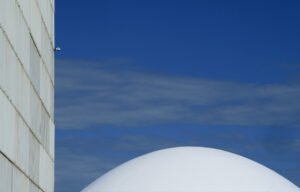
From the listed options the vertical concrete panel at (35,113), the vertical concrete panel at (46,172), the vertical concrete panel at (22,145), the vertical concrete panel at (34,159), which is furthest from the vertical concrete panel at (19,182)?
the vertical concrete panel at (46,172)

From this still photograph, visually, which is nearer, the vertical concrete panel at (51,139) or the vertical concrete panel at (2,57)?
the vertical concrete panel at (2,57)

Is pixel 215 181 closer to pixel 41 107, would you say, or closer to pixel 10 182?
pixel 41 107

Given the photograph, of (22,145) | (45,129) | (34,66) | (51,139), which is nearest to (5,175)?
(22,145)

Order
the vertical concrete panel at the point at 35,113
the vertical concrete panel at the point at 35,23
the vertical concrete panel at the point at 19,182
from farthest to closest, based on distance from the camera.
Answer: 1. the vertical concrete panel at the point at 35,113
2. the vertical concrete panel at the point at 35,23
3. the vertical concrete panel at the point at 19,182

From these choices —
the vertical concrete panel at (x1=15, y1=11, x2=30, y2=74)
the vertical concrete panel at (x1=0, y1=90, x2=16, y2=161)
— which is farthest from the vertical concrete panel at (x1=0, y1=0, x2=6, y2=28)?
the vertical concrete panel at (x1=15, y1=11, x2=30, y2=74)

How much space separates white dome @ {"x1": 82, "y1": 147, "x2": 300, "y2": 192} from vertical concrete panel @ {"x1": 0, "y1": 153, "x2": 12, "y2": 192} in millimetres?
18475

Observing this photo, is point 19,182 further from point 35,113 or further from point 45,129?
point 45,129

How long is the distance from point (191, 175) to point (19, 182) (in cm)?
1873

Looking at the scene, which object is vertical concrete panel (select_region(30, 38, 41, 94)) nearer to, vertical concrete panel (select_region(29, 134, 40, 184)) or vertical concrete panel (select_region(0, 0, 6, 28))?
vertical concrete panel (select_region(29, 134, 40, 184))

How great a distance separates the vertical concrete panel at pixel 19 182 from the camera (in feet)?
64.2

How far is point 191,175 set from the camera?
125 ft

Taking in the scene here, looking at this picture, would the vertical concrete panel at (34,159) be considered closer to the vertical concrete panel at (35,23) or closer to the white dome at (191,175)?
the vertical concrete panel at (35,23)

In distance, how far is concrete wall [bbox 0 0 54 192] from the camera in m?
18.1

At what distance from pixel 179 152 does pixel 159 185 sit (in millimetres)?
5723
